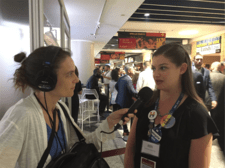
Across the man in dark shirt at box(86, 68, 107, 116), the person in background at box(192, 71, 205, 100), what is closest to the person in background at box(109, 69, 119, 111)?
the man in dark shirt at box(86, 68, 107, 116)

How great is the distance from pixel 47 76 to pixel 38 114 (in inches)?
8.2

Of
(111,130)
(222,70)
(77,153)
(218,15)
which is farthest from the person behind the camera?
(218,15)

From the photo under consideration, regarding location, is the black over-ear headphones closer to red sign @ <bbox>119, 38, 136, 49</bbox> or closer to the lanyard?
the lanyard

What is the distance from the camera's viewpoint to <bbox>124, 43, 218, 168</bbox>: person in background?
34.5 inches

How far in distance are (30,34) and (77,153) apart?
87cm

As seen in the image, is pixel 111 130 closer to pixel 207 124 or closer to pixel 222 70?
pixel 207 124

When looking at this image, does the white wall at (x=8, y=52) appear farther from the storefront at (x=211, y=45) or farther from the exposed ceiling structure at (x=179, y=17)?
the storefront at (x=211, y=45)

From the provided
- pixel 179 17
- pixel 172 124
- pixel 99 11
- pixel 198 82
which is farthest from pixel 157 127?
pixel 179 17

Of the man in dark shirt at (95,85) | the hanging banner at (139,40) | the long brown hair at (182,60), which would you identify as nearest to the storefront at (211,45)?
the hanging banner at (139,40)

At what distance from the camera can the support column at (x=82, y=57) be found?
25.3ft

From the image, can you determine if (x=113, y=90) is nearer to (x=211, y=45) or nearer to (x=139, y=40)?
(x=139, y=40)

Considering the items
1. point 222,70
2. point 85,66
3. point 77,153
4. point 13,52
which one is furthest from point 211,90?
point 85,66

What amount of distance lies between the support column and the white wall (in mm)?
6753

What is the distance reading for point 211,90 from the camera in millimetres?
3023
